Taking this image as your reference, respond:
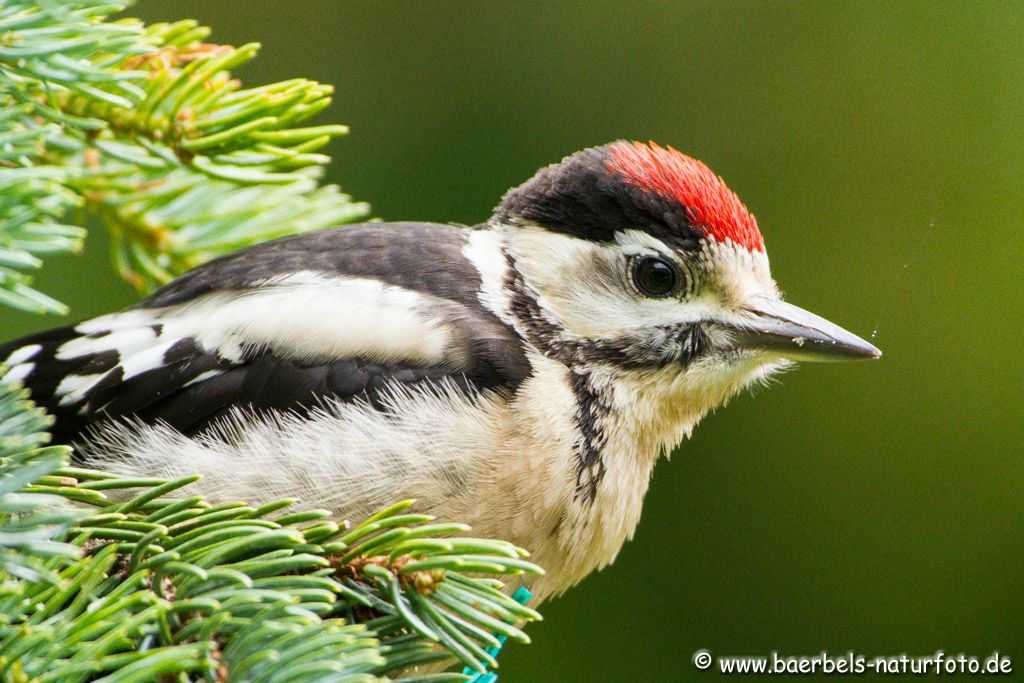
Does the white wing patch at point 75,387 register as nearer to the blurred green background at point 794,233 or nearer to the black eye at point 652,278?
the black eye at point 652,278

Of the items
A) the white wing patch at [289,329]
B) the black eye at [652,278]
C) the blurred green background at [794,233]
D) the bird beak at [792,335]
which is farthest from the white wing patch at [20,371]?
the blurred green background at [794,233]

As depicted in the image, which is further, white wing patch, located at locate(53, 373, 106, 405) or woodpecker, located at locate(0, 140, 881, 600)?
white wing patch, located at locate(53, 373, 106, 405)

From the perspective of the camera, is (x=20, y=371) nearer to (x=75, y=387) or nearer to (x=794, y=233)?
(x=75, y=387)

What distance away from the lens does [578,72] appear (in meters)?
4.13

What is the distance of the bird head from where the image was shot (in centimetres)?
206

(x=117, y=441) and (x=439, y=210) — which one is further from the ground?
(x=439, y=210)

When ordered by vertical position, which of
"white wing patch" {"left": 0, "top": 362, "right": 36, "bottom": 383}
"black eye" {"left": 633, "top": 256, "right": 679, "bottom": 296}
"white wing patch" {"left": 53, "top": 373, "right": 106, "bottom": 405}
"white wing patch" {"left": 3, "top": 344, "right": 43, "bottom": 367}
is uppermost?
"black eye" {"left": 633, "top": 256, "right": 679, "bottom": 296}

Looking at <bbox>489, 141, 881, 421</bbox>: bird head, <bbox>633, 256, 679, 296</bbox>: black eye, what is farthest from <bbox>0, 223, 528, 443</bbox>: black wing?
<bbox>633, 256, 679, 296</bbox>: black eye

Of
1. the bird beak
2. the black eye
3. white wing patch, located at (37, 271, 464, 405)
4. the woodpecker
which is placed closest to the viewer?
the woodpecker

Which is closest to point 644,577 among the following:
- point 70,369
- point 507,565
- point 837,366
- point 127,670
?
point 837,366

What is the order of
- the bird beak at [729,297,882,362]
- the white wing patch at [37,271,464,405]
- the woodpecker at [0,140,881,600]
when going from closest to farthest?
the woodpecker at [0,140,881,600] < the white wing patch at [37,271,464,405] < the bird beak at [729,297,882,362]

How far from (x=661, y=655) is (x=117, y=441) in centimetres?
231

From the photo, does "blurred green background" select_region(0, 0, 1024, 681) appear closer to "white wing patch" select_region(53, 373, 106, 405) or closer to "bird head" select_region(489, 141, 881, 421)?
"white wing patch" select_region(53, 373, 106, 405)

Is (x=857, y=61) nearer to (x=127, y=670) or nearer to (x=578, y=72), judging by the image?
(x=578, y=72)
